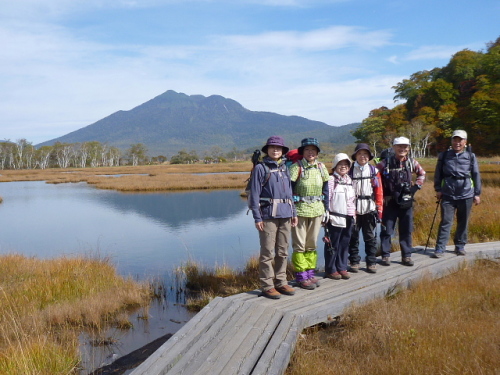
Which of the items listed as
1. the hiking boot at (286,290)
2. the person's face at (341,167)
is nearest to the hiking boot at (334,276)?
the hiking boot at (286,290)

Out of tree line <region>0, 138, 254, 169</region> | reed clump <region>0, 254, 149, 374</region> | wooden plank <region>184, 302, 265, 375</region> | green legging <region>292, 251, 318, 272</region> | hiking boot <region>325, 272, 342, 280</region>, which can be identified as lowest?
reed clump <region>0, 254, 149, 374</region>

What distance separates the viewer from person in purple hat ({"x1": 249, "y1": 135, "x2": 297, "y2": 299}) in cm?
506

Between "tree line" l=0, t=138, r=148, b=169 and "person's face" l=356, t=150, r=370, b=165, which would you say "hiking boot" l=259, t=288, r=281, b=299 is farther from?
"tree line" l=0, t=138, r=148, b=169

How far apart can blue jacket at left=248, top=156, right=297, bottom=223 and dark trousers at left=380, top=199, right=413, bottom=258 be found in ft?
6.79

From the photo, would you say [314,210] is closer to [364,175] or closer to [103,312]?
[364,175]

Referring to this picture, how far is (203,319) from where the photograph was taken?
4520 mm

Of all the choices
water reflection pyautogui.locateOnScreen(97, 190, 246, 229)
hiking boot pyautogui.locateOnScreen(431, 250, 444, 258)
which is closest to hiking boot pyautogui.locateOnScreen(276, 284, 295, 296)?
hiking boot pyautogui.locateOnScreen(431, 250, 444, 258)

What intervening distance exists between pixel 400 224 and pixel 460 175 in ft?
4.48

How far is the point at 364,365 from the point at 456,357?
822 millimetres

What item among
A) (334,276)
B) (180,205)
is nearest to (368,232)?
(334,276)

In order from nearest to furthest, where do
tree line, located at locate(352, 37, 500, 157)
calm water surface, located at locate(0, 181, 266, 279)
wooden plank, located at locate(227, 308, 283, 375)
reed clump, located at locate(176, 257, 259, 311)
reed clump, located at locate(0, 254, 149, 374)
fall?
wooden plank, located at locate(227, 308, 283, 375)
reed clump, located at locate(0, 254, 149, 374)
reed clump, located at locate(176, 257, 259, 311)
calm water surface, located at locate(0, 181, 266, 279)
tree line, located at locate(352, 37, 500, 157)

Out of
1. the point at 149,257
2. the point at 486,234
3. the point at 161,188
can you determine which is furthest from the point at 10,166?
the point at 486,234

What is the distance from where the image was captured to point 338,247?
5.95 m

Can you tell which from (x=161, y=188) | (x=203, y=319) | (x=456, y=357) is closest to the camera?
(x=456, y=357)
